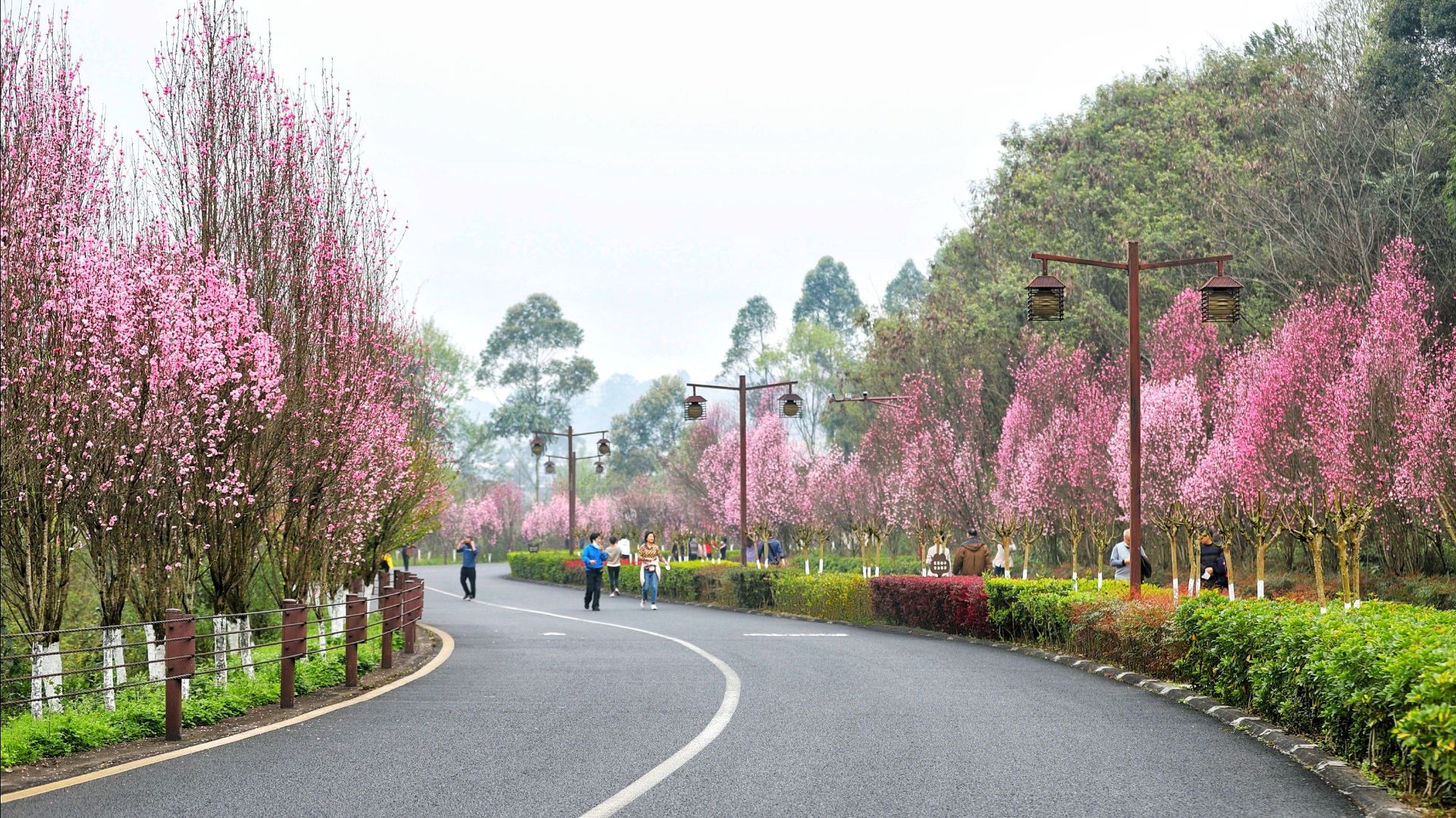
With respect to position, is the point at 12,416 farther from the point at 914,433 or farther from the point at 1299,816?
the point at 914,433

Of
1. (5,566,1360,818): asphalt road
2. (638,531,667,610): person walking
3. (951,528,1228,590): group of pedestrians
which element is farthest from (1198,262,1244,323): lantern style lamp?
(638,531,667,610): person walking

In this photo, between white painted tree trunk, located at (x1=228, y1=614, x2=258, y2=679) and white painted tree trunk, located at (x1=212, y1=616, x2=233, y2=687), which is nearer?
white painted tree trunk, located at (x1=212, y1=616, x2=233, y2=687)

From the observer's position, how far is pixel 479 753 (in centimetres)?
1063

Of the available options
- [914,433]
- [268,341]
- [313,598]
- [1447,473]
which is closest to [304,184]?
[268,341]

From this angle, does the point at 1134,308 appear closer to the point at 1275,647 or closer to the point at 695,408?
the point at 1275,647

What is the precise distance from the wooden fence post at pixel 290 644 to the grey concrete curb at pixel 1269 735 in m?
8.36

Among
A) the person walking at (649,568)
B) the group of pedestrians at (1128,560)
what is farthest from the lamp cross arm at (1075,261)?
the person walking at (649,568)

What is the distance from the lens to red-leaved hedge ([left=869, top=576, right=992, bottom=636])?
76.1 ft

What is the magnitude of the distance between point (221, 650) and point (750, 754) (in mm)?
6928

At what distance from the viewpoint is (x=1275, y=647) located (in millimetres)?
12305

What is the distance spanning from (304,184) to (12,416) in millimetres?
6030

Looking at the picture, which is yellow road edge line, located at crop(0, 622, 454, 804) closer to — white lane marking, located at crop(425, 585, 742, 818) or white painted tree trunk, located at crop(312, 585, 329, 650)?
white painted tree trunk, located at crop(312, 585, 329, 650)

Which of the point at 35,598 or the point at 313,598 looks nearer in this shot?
the point at 35,598

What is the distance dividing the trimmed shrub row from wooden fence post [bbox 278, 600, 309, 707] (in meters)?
8.62
